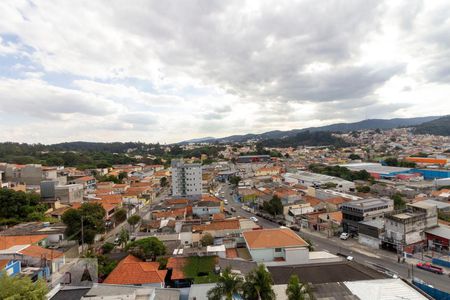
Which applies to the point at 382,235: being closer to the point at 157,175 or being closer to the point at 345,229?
the point at 345,229

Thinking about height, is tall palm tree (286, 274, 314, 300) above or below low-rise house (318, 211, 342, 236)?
above

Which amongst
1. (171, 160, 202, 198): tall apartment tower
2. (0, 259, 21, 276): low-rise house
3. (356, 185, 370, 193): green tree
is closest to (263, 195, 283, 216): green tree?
(171, 160, 202, 198): tall apartment tower

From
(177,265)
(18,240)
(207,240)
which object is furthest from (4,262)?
(207,240)

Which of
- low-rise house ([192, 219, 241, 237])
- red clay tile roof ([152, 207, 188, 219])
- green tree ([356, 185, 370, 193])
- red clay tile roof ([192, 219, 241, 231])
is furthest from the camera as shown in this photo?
green tree ([356, 185, 370, 193])

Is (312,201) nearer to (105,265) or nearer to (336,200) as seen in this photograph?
(336,200)

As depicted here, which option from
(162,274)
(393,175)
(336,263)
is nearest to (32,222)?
(162,274)

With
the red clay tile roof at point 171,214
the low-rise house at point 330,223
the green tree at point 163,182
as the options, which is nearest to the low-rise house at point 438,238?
the low-rise house at point 330,223

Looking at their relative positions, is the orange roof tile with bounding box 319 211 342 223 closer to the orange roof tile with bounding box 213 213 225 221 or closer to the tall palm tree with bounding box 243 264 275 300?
the orange roof tile with bounding box 213 213 225 221
